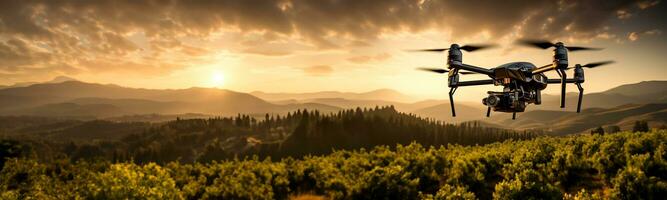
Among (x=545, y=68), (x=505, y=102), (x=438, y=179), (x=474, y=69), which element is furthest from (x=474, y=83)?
(x=438, y=179)

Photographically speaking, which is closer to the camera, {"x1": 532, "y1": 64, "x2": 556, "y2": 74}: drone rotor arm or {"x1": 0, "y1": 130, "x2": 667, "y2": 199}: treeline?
{"x1": 532, "y1": 64, "x2": 556, "y2": 74}: drone rotor arm

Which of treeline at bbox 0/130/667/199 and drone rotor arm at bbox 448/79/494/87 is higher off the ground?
drone rotor arm at bbox 448/79/494/87

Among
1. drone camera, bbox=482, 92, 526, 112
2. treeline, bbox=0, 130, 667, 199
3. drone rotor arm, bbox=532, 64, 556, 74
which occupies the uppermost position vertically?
drone rotor arm, bbox=532, 64, 556, 74

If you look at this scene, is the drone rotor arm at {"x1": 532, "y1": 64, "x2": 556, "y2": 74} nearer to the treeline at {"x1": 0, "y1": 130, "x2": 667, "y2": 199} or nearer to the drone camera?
the drone camera

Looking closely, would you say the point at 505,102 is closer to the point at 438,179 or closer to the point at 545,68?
the point at 545,68

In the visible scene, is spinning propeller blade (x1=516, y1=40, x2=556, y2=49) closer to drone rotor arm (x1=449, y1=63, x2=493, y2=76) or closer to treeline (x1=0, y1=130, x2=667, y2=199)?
drone rotor arm (x1=449, y1=63, x2=493, y2=76)

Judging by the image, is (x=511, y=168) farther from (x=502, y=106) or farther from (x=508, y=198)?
(x=502, y=106)

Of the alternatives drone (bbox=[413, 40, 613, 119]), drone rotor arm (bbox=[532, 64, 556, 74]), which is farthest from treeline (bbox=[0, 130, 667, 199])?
drone rotor arm (bbox=[532, 64, 556, 74])

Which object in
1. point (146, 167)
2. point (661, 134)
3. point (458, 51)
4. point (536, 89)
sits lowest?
point (146, 167)

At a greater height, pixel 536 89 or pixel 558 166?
pixel 536 89

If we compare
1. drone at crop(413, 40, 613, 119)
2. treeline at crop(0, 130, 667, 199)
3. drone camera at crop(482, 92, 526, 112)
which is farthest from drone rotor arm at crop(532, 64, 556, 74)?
treeline at crop(0, 130, 667, 199)

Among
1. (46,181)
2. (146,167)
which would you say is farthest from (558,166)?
(46,181)
